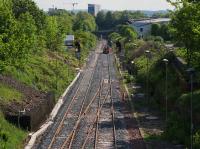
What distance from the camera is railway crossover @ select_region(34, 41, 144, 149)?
34.4 metres

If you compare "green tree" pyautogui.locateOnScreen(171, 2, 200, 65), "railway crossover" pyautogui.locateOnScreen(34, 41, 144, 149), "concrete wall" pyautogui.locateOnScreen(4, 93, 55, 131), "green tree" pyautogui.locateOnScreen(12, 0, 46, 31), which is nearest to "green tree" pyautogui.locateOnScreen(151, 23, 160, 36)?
"green tree" pyautogui.locateOnScreen(12, 0, 46, 31)

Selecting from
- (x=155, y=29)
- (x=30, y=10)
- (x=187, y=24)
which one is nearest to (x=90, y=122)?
(x=187, y=24)

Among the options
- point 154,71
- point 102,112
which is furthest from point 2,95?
point 154,71

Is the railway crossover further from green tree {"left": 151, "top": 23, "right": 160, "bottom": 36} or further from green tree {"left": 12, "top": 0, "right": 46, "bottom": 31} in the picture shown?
green tree {"left": 151, "top": 23, "right": 160, "bottom": 36}

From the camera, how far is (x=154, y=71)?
60500 millimetres

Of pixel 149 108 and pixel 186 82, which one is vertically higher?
pixel 186 82

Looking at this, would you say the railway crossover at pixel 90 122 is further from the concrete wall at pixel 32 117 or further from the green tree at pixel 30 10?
the green tree at pixel 30 10

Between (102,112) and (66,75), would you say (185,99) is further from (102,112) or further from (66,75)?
(66,75)

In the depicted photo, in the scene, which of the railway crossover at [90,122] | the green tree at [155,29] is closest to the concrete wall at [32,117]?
the railway crossover at [90,122]

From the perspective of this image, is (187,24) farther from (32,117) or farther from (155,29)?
(155,29)

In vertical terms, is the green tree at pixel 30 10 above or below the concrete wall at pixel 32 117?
above

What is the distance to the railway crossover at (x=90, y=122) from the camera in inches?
1356

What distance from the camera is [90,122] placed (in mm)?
41719

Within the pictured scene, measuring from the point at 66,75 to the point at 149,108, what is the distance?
73.4ft
